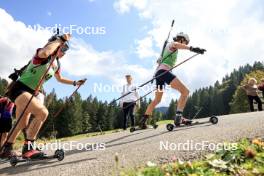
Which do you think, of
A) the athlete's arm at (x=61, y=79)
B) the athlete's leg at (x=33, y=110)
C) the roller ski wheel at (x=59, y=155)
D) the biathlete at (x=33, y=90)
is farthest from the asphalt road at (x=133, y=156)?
the athlete's arm at (x=61, y=79)

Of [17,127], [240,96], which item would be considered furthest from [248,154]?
[240,96]

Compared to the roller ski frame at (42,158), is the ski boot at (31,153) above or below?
above

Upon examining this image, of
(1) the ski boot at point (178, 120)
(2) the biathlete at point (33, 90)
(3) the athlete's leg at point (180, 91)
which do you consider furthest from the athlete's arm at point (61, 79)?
(1) the ski boot at point (178, 120)

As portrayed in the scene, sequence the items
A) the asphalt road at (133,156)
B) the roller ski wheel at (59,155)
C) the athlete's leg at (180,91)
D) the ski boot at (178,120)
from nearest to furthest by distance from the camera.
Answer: the asphalt road at (133,156)
the roller ski wheel at (59,155)
the athlete's leg at (180,91)
the ski boot at (178,120)

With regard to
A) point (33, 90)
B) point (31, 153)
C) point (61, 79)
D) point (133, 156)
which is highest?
point (61, 79)

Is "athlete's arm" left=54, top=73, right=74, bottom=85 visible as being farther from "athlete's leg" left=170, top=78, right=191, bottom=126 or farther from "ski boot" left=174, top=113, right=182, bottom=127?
"ski boot" left=174, top=113, right=182, bottom=127

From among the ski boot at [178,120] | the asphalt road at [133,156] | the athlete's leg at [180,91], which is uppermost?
the athlete's leg at [180,91]

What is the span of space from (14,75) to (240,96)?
75519 mm

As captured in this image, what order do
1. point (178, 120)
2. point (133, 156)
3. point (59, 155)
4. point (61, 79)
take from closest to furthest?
point (133, 156) → point (59, 155) → point (61, 79) → point (178, 120)

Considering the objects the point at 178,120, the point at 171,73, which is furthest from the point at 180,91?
the point at 178,120

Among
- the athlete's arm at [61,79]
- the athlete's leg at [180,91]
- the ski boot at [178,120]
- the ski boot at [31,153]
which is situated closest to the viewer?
the ski boot at [31,153]

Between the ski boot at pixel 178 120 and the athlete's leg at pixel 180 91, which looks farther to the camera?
the ski boot at pixel 178 120

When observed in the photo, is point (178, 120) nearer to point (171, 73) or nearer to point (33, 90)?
point (171, 73)

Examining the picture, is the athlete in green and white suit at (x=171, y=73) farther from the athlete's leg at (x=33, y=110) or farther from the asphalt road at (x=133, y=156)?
the athlete's leg at (x=33, y=110)
